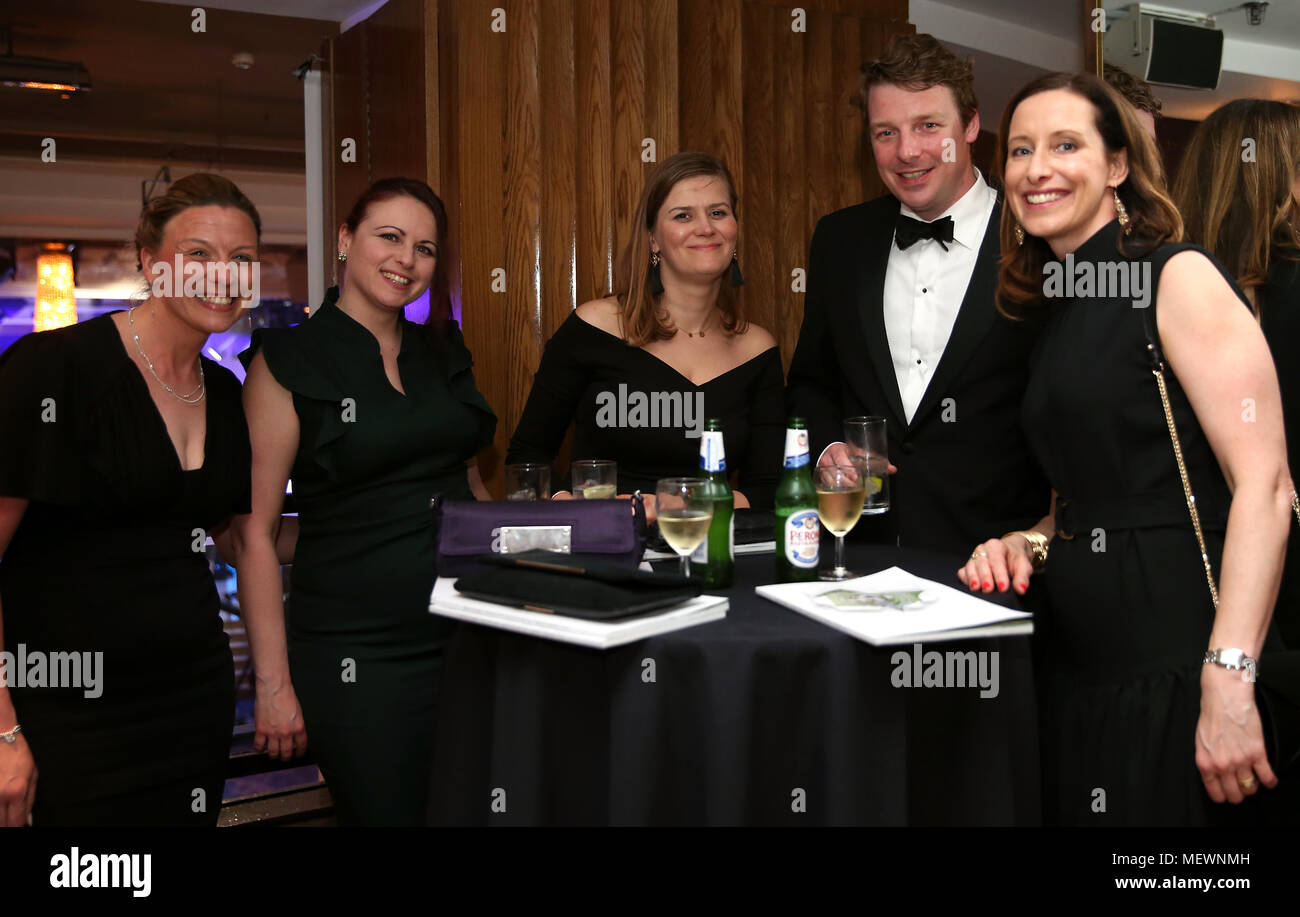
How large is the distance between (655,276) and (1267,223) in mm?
1531

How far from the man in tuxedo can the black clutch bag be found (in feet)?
3.41

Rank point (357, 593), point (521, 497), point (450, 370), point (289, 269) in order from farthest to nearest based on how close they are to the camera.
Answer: point (289, 269)
point (450, 370)
point (357, 593)
point (521, 497)

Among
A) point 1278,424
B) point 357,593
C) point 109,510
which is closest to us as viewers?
point 1278,424

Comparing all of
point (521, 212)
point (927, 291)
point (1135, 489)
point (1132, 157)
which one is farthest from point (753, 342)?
point (1135, 489)

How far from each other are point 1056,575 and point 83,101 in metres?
7.56

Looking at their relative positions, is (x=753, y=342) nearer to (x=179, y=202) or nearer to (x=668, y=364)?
(x=668, y=364)

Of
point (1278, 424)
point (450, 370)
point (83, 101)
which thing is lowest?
point (1278, 424)

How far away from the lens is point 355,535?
2365 mm

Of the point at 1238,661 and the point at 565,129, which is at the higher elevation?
the point at 565,129

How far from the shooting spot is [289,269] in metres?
10.6

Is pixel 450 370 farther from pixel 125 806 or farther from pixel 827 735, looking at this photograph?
pixel 827 735

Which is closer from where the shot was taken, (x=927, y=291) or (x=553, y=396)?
(x=927, y=291)

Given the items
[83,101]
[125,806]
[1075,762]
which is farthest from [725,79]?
[83,101]

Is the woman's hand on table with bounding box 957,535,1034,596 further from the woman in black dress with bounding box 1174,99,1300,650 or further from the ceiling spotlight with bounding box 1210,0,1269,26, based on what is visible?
the ceiling spotlight with bounding box 1210,0,1269,26
